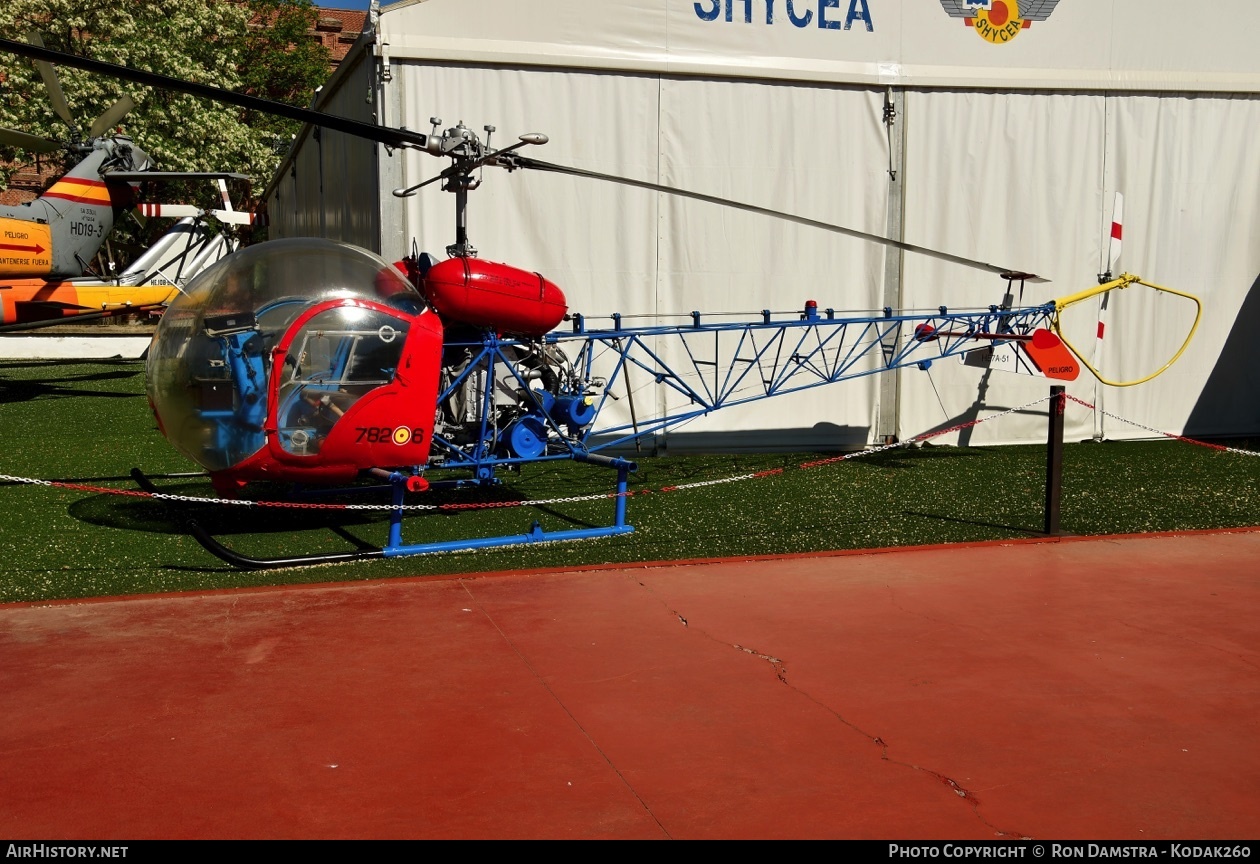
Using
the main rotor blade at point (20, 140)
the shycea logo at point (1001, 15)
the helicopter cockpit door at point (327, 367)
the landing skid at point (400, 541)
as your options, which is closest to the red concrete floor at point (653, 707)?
the landing skid at point (400, 541)

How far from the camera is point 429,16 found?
427 inches

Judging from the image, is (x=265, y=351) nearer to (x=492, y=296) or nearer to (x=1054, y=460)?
(x=492, y=296)

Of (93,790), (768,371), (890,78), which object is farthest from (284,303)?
(890,78)

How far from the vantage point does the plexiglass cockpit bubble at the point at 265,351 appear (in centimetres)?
682

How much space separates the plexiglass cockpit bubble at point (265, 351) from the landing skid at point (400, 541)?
0.58 m

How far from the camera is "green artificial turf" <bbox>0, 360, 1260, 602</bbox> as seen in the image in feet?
24.4

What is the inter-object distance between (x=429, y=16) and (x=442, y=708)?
8.06 m

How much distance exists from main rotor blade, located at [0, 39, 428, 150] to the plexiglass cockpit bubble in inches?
41.8

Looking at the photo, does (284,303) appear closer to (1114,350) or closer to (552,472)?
(552,472)

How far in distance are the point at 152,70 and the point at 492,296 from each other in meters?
28.6

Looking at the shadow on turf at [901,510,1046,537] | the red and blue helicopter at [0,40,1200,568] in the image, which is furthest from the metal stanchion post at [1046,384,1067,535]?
the red and blue helicopter at [0,40,1200,568]

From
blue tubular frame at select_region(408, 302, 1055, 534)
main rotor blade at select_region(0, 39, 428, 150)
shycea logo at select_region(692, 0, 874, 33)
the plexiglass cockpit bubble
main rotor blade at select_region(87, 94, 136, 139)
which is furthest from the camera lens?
main rotor blade at select_region(87, 94, 136, 139)

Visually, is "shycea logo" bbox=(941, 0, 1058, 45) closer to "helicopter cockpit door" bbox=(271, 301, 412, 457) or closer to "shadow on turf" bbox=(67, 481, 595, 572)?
"shadow on turf" bbox=(67, 481, 595, 572)

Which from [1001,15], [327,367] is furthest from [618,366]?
[1001,15]
